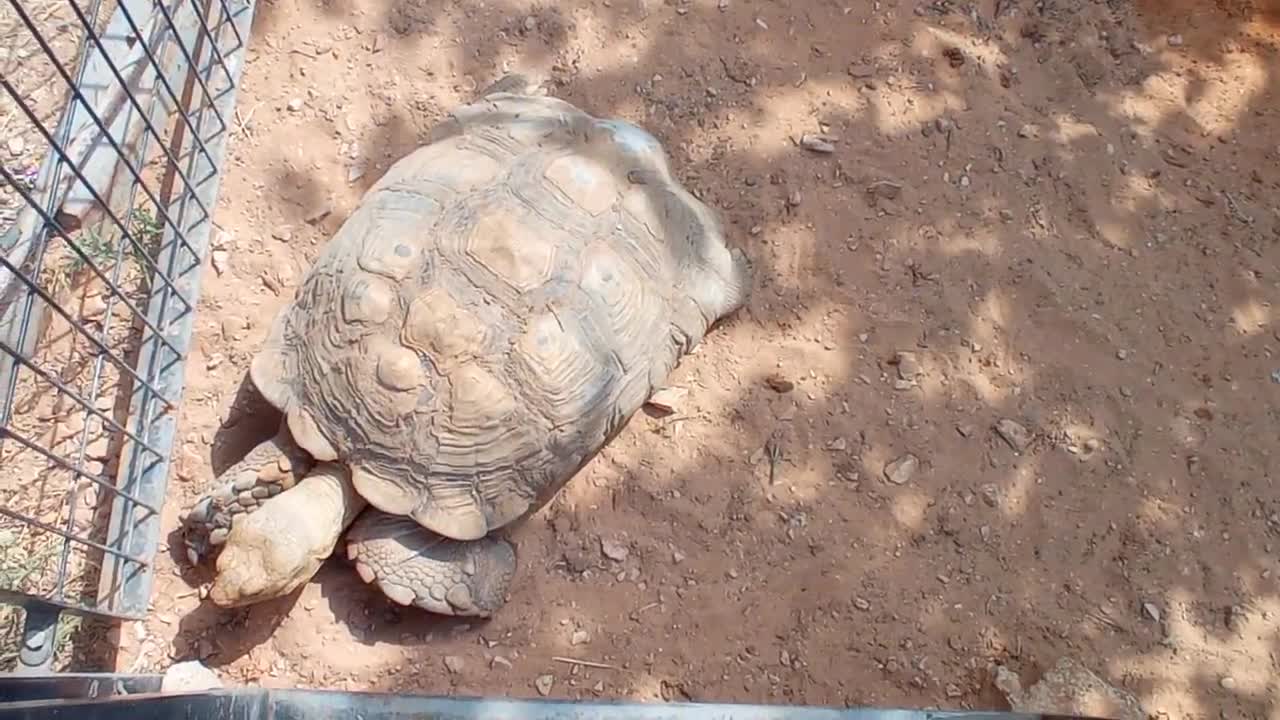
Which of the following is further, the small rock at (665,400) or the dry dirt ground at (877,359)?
the small rock at (665,400)

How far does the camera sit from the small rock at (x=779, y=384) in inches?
132

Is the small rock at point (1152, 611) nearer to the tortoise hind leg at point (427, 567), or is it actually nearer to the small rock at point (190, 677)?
the tortoise hind leg at point (427, 567)

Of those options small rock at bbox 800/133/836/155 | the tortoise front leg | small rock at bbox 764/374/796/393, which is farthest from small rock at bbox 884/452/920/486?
the tortoise front leg

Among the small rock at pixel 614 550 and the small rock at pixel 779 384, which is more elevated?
the small rock at pixel 779 384

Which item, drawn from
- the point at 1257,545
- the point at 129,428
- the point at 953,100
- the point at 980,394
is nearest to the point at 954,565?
the point at 980,394

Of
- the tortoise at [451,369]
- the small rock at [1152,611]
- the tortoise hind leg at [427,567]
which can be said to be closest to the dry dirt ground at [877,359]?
the small rock at [1152,611]

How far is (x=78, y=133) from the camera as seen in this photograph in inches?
127

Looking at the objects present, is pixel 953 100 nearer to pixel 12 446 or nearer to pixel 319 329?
pixel 319 329

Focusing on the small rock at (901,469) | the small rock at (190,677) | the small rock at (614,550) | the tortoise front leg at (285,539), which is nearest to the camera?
the tortoise front leg at (285,539)

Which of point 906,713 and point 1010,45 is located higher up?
point 1010,45

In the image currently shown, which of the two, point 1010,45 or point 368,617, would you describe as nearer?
point 368,617

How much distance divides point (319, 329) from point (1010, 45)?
3.05m

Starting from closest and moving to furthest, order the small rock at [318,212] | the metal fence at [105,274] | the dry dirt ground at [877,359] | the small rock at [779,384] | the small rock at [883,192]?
the metal fence at [105,274], the dry dirt ground at [877,359], the small rock at [779,384], the small rock at [318,212], the small rock at [883,192]

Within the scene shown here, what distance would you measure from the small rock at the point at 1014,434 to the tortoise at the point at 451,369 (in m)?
1.15
